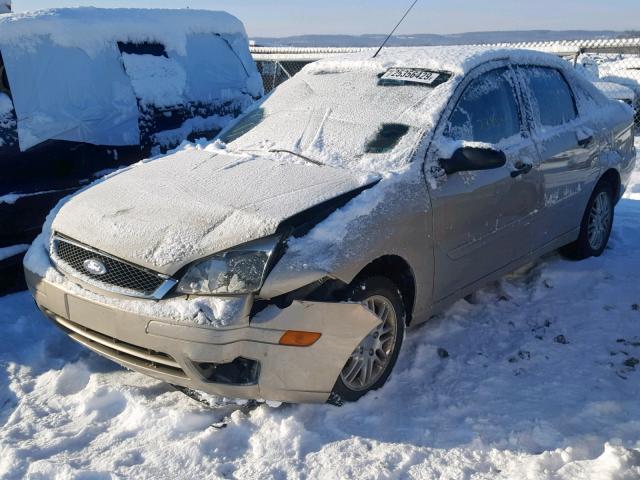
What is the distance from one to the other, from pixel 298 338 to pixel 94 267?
40.4 inches

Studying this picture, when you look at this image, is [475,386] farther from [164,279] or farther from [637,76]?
[637,76]

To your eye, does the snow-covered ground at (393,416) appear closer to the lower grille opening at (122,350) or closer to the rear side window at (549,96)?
the lower grille opening at (122,350)

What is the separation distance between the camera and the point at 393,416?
3145 mm

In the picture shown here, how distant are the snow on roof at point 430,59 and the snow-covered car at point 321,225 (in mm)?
15

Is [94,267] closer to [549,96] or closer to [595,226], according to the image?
[549,96]

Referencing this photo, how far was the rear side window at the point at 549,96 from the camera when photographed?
4.43m

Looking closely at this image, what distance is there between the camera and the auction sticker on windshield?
3.89 meters

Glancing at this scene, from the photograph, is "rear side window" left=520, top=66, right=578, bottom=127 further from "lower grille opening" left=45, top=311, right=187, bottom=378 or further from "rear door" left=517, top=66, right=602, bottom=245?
"lower grille opening" left=45, top=311, right=187, bottom=378

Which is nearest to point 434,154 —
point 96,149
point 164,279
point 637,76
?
point 164,279

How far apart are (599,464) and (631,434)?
350 millimetres

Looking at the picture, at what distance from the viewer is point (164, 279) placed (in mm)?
2859

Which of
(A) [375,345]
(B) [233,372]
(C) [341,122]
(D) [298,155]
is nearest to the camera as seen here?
(B) [233,372]

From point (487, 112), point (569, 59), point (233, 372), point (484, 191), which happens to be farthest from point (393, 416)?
point (569, 59)

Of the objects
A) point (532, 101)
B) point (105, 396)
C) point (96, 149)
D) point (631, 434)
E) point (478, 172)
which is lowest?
point (105, 396)
